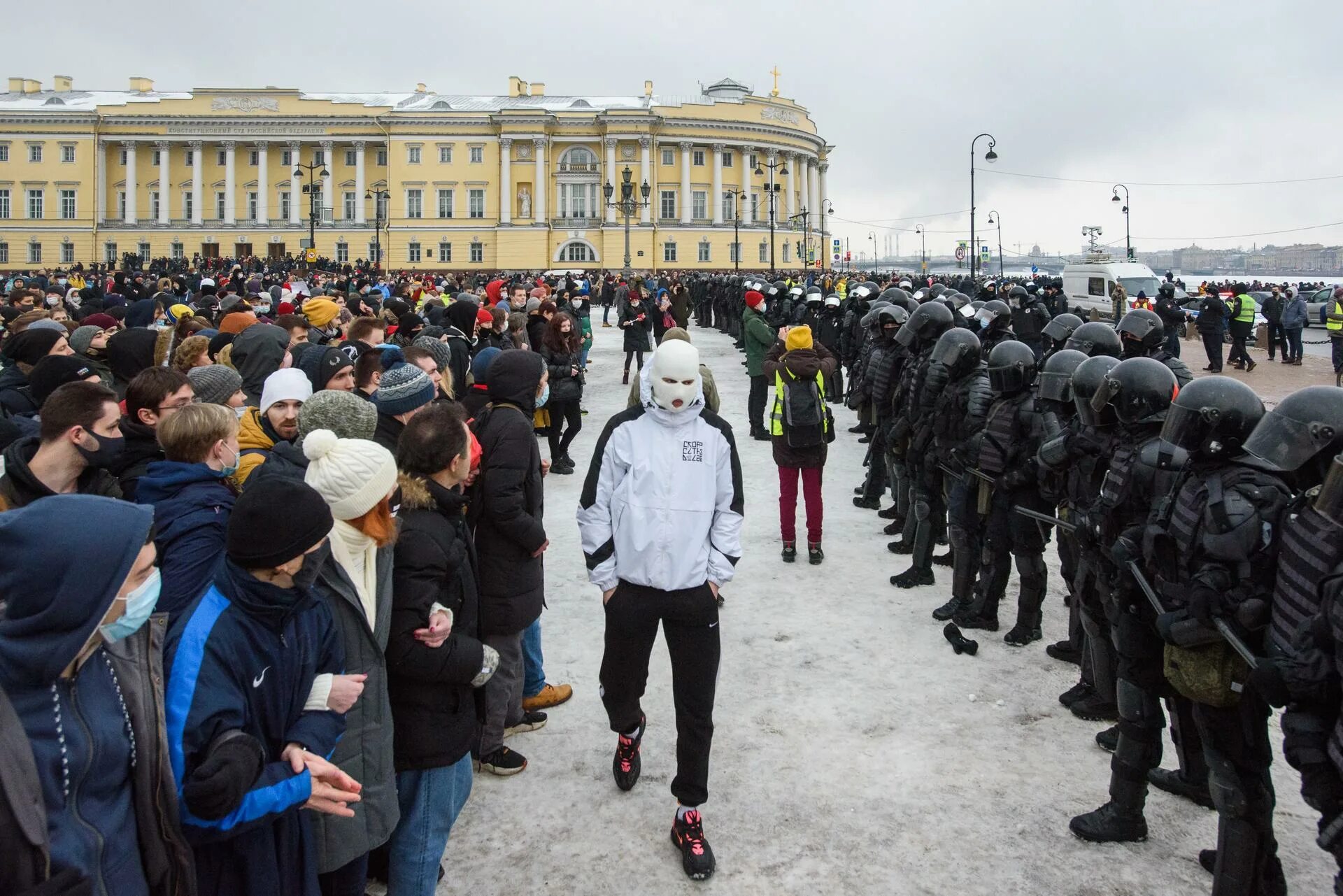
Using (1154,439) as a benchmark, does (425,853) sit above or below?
below

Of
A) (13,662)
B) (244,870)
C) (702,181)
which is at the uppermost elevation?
(702,181)

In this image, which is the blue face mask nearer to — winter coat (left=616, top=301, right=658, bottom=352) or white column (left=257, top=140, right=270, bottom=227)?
winter coat (left=616, top=301, right=658, bottom=352)

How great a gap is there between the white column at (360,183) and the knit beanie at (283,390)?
74506 mm

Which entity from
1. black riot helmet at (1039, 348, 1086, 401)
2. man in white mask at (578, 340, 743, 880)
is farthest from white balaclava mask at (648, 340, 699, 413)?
black riot helmet at (1039, 348, 1086, 401)

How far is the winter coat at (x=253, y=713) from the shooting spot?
7.57ft

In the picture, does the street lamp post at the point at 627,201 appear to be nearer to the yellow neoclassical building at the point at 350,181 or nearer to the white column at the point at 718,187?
the yellow neoclassical building at the point at 350,181

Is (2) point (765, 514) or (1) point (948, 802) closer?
(1) point (948, 802)

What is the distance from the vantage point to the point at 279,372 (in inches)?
186

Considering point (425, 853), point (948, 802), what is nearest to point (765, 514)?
point (948, 802)

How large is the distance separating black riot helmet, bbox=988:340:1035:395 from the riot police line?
0.5 inches

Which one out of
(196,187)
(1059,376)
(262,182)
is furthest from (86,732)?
(196,187)

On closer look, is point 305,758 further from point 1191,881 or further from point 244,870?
point 1191,881

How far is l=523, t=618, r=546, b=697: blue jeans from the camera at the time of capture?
518 centimetres

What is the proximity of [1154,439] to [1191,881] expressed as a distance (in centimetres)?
183
